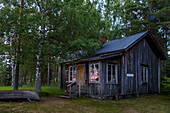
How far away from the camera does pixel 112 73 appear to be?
1294 cm

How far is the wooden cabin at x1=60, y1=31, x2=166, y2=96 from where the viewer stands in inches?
485

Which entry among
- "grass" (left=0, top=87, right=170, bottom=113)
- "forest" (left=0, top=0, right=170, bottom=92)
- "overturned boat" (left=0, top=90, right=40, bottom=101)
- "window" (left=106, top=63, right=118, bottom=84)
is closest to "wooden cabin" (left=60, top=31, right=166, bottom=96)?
"window" (left=106, top=63, right=118, bottom=84)

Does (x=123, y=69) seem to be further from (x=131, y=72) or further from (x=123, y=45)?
(x=123, y=45)

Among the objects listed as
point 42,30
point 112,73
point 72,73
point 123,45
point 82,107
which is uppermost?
point 42,30

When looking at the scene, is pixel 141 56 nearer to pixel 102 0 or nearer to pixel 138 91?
pixel 138 91

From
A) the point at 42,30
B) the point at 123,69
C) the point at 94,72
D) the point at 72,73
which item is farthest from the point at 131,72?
the point at 42,30

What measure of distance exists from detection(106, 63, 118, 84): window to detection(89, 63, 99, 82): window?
974mm

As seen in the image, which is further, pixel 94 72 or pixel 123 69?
pixel 94 72

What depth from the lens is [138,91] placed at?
13.7m

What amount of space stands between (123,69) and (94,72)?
240 cm

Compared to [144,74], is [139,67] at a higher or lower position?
higher

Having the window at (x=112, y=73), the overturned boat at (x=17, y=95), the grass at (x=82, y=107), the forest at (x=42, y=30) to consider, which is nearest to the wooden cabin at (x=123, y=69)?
the window at (x=112, y=73)

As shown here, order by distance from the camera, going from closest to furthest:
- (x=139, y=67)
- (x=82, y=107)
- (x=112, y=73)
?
(x=82, y=107), (x=112, y=73), (x=139, y=67)

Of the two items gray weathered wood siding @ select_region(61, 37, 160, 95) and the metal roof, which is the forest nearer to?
the metal roof
